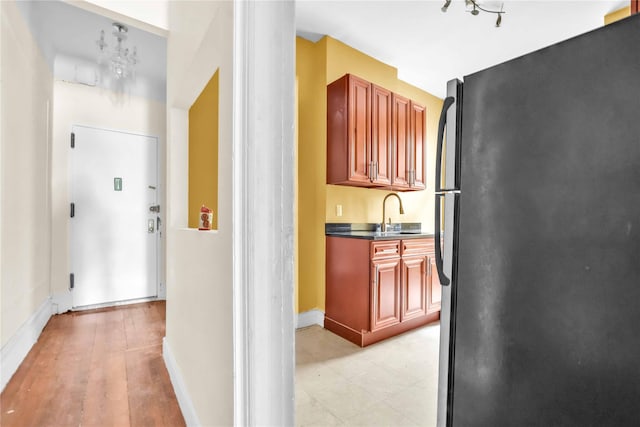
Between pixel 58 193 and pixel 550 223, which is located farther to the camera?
pixel 58 193

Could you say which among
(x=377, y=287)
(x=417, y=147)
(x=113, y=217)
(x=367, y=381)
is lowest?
(x=367, y=381)

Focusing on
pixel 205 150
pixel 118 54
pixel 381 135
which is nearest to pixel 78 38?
pixel 118 54

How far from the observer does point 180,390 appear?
5.62 ft

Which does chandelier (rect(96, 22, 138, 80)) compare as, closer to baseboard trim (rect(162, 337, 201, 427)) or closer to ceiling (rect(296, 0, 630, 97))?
ceiling (rect(296, 0, 630, 97))

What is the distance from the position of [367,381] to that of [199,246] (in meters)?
1.43

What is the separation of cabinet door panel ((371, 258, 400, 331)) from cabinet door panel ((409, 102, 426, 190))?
44.9 inches

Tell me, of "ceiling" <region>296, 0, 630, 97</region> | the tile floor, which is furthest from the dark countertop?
"ceiling" <region>296, 0, 630, 97</region>

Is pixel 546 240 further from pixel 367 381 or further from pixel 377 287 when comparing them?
pixel 377 287

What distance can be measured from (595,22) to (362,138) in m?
2.26

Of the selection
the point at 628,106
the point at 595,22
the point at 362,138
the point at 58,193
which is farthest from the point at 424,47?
the point at 58,193

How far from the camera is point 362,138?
2910 millimetres

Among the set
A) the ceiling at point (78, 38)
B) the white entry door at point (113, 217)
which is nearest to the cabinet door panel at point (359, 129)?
the ceiling at point (78, 38)

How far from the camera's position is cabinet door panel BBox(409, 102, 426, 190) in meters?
3.37

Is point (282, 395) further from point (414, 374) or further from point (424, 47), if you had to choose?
point (424, 47)
